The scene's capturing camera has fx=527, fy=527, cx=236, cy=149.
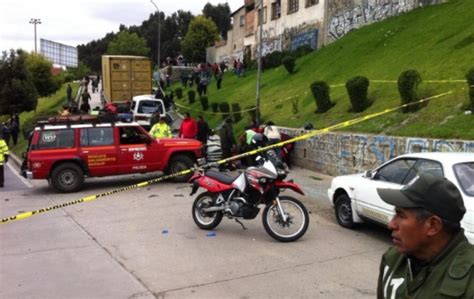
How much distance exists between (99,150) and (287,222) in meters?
6.97

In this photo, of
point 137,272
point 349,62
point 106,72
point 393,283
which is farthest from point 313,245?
point 106,72

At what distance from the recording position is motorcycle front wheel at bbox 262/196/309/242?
787cm

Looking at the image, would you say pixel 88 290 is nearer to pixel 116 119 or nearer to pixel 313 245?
pixel 313 245

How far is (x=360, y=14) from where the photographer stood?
3150 cm

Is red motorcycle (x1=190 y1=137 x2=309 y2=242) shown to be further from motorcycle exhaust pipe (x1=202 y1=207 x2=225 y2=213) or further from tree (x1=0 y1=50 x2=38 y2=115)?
tree (x1=0 y1=50 x2=38 y2=115)

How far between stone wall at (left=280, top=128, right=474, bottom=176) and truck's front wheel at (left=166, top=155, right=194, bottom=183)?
3348 mm

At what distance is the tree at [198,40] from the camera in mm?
72312

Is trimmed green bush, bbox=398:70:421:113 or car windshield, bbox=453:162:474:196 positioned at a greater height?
trimmed green bush, bbox=398:70:421:113

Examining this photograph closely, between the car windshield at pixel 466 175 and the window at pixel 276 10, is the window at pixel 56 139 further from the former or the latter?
the window at pixel 276 10

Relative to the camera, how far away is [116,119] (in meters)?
13.9

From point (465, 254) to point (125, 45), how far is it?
92852 mm

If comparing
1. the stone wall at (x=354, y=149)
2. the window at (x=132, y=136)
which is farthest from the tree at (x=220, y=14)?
the window at (x=132, y=136)

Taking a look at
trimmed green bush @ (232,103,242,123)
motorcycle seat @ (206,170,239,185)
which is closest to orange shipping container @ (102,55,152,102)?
trimmed green bush @ (232,103,242,123)

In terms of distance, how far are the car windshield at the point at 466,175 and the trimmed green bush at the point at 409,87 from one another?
6437 mm
